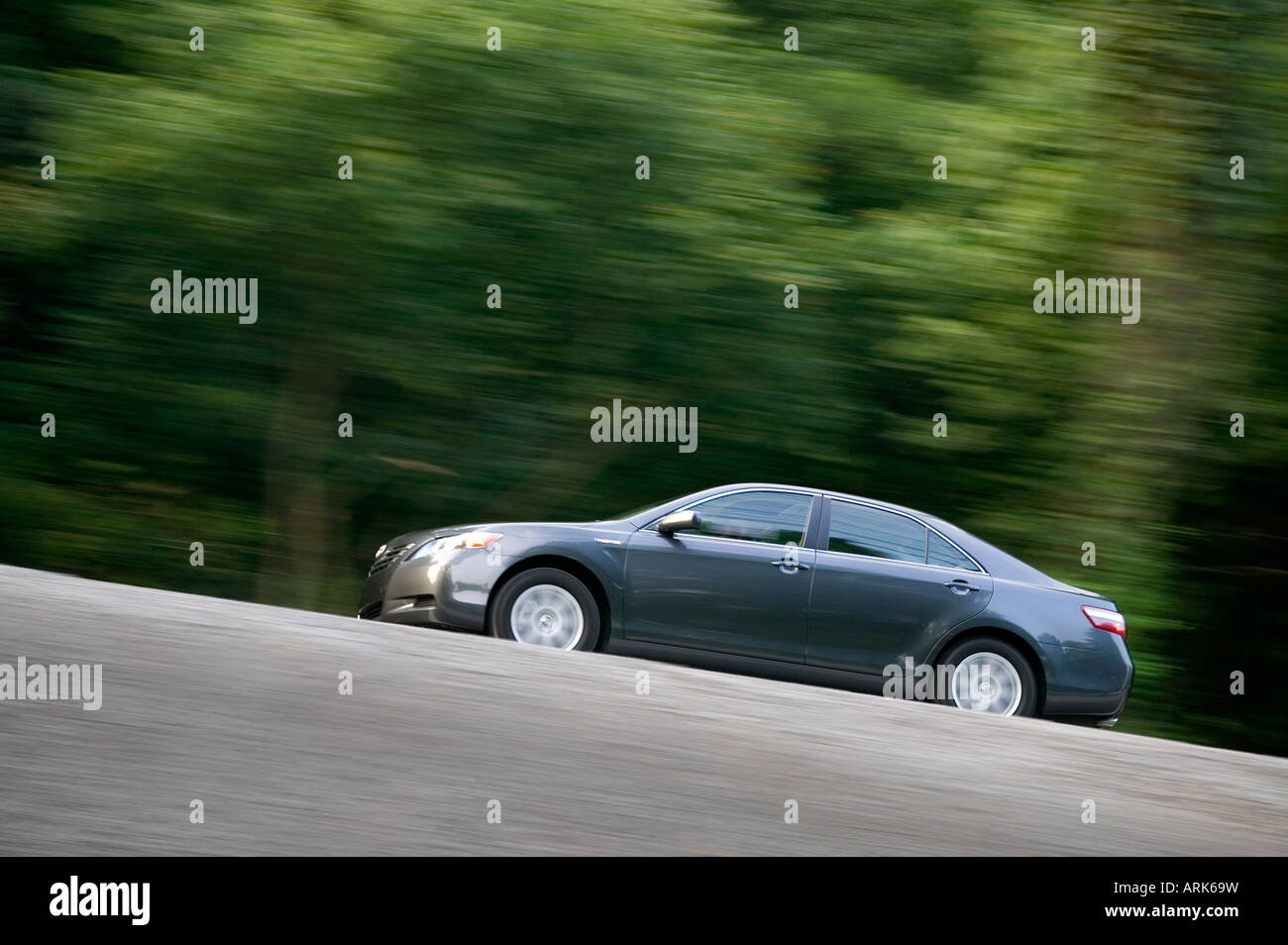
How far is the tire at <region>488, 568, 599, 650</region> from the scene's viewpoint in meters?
8.81

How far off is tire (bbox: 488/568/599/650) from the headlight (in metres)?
0.30

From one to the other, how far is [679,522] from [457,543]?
1.44 metres

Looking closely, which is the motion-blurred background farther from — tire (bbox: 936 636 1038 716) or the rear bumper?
tire (bbox: 936 636 1038 716)

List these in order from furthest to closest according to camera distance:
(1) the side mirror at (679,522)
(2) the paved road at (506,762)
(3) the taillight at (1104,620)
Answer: (3) the taillight at (1104,620), (1) the side mirror at (679,522), (2) the paved road at (506,762)

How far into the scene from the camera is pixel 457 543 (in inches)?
352

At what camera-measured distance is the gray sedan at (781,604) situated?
8875 mm

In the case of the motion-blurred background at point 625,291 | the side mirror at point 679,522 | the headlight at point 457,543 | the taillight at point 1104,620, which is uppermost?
the motion-blurred background at point 625,291

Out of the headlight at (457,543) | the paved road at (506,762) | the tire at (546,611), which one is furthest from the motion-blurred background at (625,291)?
the paved road at (506,762)

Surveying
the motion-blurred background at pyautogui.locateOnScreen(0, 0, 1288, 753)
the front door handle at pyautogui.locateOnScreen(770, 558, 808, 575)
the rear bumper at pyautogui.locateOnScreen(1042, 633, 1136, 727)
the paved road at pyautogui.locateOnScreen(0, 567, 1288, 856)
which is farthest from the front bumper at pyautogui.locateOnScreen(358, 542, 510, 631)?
the motion-blurred background at pyautogui.locateOnScreen(0, 0, 1288, 753)

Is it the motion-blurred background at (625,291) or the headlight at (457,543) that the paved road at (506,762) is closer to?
the headlight at (457,543)

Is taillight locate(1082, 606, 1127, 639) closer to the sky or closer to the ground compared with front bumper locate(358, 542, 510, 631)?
closer to the ground

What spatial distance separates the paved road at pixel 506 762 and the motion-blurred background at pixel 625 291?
6.36 metres

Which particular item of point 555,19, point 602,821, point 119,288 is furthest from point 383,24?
point 602,821

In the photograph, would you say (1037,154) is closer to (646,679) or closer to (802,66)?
(802,66)
